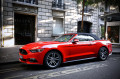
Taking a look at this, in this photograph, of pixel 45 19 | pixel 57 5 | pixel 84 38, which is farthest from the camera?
pixel 57 5

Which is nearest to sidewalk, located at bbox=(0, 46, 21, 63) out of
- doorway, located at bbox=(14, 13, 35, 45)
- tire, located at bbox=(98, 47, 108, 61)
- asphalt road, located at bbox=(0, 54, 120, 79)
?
asphalt road, located at bbox=(0, 54, 120, 79)

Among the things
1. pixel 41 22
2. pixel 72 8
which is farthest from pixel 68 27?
pixel 41 22

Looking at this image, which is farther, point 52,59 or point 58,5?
point 58,5

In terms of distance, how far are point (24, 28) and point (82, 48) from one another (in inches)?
371

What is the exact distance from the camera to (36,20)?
1400 centimetres

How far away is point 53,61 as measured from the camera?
5098 millimetres

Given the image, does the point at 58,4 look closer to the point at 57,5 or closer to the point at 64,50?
the point at 57,5

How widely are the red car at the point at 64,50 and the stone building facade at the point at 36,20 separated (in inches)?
307

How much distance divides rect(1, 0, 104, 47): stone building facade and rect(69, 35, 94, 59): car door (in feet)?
27.7

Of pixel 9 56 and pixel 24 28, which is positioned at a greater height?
pixel 24 28

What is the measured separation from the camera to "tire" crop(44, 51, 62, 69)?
16.2 feet

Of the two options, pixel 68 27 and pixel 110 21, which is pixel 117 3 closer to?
pixel 110 21

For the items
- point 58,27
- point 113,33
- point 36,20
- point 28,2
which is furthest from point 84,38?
point 113,33

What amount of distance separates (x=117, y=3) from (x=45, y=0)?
7.84m
